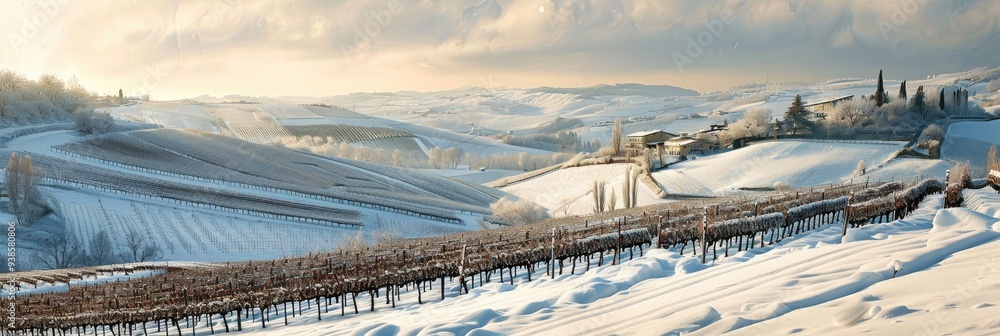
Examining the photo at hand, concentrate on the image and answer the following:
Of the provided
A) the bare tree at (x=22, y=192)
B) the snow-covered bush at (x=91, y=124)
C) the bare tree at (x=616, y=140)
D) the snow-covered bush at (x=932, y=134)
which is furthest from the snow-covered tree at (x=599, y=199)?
the snow-covered bush at (x=91, y=124)

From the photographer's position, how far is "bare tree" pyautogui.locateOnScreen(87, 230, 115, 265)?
52.2m

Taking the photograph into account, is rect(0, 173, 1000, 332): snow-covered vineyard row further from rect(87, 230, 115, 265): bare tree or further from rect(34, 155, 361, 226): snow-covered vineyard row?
rect(34, 155, 361, 226): snow-covered vineyard row

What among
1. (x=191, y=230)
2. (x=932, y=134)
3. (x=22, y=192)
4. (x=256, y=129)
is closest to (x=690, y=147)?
(x=932, y=134)

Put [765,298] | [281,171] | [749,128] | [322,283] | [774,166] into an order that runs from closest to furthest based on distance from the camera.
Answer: [765,298] → [322,283] → [774,166] → [281,171] → [749,128]

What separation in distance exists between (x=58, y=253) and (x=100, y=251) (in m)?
2.93

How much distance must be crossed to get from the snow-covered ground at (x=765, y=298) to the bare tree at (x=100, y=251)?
34.3 metres

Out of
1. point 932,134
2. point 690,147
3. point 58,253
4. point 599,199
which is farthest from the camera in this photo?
point 690,147

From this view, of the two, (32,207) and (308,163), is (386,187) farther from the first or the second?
(32,207)

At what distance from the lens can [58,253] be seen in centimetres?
5244

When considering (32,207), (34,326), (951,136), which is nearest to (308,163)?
(32,207)

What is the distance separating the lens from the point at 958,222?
23953 mm

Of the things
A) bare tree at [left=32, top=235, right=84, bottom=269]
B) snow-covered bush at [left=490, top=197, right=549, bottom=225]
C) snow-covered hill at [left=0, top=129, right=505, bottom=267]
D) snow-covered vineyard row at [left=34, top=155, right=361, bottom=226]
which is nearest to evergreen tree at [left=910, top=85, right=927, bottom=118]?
snow-covered hill at [left=0, top=129, right=505, bottom=267]

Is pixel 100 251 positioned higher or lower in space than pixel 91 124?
lower

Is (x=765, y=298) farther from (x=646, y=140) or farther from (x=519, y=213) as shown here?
(x=646, y=140)
